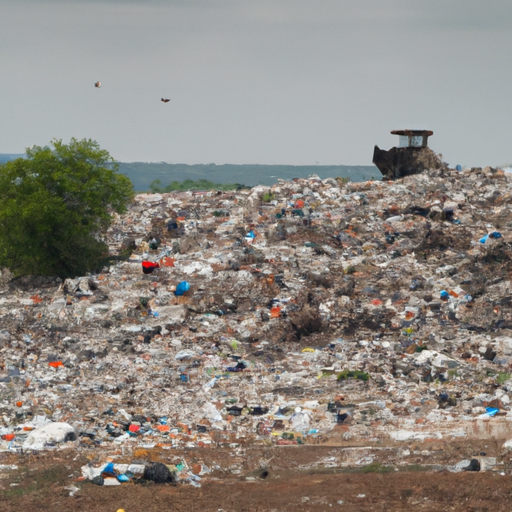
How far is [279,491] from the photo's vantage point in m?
7.52

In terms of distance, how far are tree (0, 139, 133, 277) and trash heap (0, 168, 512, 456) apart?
1.91 ft

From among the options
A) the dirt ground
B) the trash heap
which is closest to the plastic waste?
the trash heap

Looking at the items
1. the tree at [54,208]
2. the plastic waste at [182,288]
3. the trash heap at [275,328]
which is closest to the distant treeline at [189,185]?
the trash heap at [275,328]

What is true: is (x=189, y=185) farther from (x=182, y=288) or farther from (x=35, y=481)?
(x=35, y=481)

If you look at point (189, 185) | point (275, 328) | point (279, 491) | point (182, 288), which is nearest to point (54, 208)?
point (182, 288)

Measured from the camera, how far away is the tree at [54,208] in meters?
15.3

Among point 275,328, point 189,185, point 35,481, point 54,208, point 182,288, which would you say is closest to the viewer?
point 35,481

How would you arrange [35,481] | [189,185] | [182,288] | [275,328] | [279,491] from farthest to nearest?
[189,185], [182,288], [275,328], [35,481], [279,491]

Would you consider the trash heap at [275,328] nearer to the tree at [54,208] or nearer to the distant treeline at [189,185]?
the tree at [54,208]

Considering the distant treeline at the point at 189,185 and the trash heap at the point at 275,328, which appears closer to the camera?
the trash heap at the point at 275,328

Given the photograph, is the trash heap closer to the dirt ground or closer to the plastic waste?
the plastic waste

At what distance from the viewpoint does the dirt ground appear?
712 cm

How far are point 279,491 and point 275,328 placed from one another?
17.5 ft

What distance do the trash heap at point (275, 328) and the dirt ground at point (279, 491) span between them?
2.66 feet
